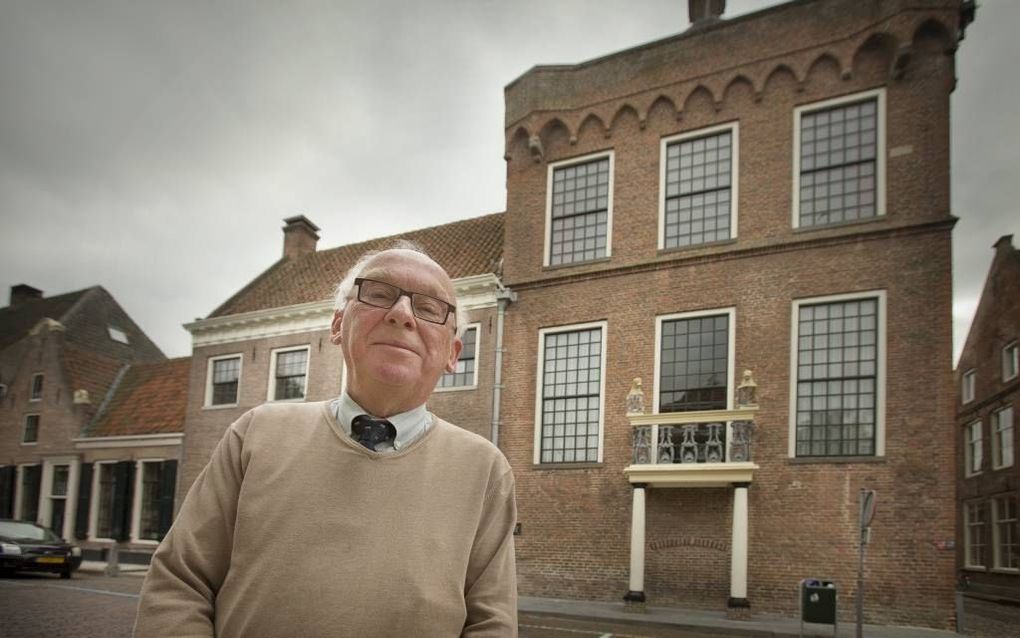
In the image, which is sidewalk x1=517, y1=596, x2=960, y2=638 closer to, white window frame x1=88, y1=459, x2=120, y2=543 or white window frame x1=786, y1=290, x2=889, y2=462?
white window frame x1=786, y1=290, x2=889, y2=462

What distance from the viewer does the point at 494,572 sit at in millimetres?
2062

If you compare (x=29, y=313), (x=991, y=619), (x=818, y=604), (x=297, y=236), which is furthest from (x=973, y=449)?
(x=29, y=313)

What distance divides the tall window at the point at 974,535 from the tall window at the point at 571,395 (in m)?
18.3

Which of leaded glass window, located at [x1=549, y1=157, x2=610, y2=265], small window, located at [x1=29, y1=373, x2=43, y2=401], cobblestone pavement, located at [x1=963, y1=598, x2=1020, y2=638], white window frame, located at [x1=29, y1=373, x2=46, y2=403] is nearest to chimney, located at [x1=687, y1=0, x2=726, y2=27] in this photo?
leaded glass window, located at [x1=549, y1=157, x2=610, y2=265]

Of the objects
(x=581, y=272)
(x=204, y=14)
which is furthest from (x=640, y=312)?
(x=204, y=14)

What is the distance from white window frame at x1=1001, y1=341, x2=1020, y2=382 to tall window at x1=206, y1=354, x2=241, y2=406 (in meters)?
24.3

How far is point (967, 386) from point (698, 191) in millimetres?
19936

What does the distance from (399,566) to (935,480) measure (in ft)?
46.5

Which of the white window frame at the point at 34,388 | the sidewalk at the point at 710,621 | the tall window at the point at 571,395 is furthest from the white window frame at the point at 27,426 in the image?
the sidewalk at the point at 710,621

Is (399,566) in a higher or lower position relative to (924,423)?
lower

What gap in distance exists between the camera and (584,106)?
18.5 meters

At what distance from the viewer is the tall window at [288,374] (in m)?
22.0

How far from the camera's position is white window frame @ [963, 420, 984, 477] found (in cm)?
2842

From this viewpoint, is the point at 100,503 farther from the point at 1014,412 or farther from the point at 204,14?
the point at 1014,412
